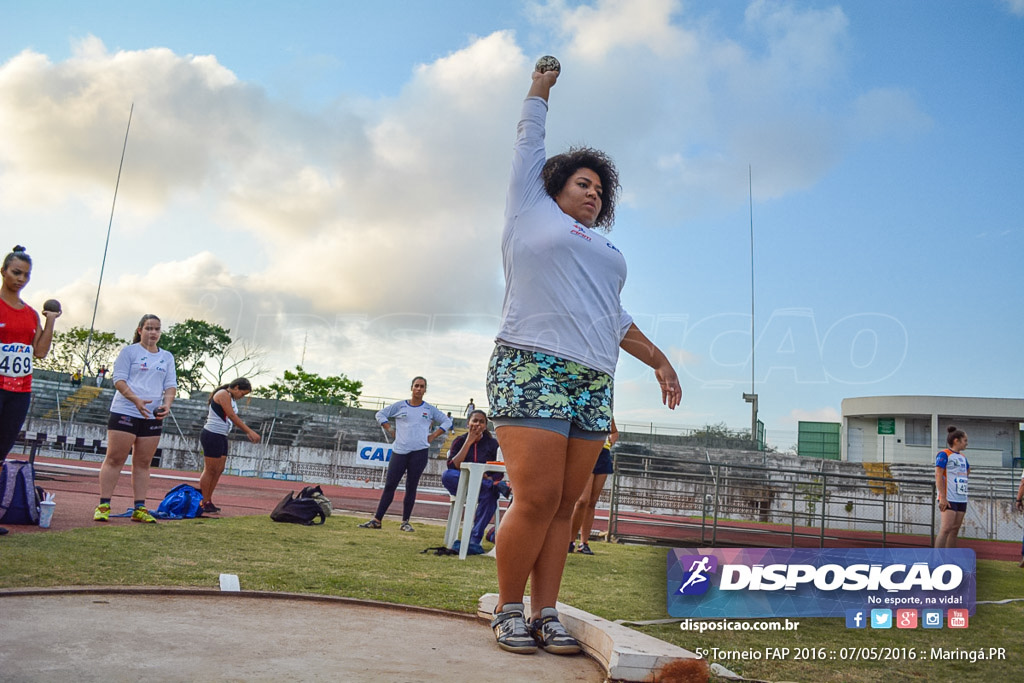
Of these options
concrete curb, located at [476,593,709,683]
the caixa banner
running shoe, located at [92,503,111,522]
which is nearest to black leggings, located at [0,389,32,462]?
running shoe, located at [92,503,111,522]

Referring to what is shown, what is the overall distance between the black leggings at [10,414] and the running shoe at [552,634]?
382 cm

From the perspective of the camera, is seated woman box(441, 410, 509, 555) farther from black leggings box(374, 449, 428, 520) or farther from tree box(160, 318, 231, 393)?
tree box(160, 318, 231, 393)

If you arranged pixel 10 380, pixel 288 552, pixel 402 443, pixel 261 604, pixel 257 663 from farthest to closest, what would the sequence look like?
pixel 402 443
pixel 288 552
pixel 10 380
pixel 261 604
pixel 257 663

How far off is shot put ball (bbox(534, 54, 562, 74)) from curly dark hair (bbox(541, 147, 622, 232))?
1.03ft

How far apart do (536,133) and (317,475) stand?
23.6 metres

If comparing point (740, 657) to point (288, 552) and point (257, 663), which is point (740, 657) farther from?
point (288, 552)

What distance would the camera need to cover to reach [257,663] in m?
1.94

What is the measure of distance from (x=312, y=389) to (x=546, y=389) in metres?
66.5

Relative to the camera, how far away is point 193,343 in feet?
215

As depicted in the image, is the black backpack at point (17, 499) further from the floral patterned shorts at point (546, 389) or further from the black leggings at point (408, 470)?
the floral patterned shorts at point (546, 389)

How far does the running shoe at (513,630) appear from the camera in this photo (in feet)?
7.68

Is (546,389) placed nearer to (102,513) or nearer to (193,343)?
(102,513)

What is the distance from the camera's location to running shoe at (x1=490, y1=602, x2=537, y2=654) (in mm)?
2340

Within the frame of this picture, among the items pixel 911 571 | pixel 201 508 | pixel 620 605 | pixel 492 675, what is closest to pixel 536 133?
pixel 492 675
